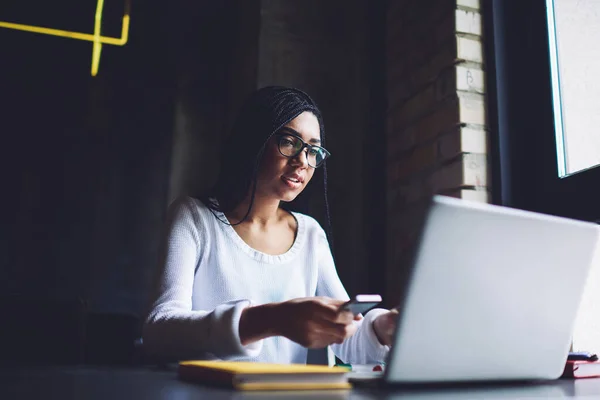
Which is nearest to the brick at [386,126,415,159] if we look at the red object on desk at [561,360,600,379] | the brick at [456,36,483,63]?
the brick at [456,36,483,63]

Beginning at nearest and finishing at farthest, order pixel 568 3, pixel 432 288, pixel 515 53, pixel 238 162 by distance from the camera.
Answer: pixel 432 288 → pixel 238 162 → pixel 568 3 → pixel 515 53

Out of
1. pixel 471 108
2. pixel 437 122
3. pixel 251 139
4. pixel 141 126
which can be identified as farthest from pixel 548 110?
pixel 141 126

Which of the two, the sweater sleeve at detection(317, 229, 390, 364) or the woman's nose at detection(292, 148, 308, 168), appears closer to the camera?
the sweater sleeve at detection(317, 229, 390, 364)

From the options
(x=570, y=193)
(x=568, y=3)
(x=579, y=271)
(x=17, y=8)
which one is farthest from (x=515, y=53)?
(x=17, y=8)

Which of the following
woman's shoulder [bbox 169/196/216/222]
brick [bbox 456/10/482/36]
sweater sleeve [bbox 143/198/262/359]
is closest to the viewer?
sweater sleeve [bbox 143/198/262/359]

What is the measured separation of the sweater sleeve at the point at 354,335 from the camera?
1.22m

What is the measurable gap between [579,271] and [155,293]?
86 centimetres

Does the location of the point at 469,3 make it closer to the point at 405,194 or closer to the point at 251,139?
the point at 405,194

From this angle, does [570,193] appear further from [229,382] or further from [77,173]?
[77,173]

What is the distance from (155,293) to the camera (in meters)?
1.25

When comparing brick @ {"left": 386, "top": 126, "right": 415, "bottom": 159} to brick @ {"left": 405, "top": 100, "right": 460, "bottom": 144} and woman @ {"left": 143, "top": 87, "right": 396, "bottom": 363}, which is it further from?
woman @ {"left": 143, "top": 87, "right": 396, "bottom": 363}

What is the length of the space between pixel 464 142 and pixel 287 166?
587 millimetres

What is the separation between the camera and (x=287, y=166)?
4.80 feet

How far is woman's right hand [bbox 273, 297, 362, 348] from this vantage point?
85 centimetres
